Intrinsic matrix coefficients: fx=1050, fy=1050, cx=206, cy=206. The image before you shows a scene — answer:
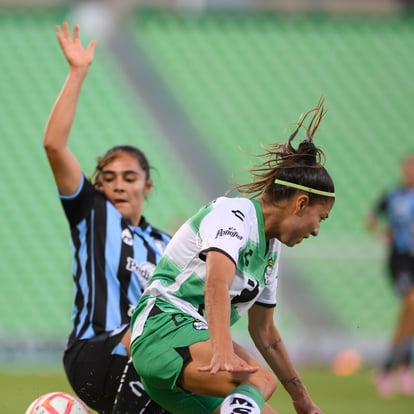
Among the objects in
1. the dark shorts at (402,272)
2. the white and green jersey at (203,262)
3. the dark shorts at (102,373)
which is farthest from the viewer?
the dark shorts at (402,272)

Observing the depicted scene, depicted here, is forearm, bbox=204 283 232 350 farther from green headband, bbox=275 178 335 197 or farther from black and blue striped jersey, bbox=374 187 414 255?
black and blue striped jersey, bbox=374 187 414 255

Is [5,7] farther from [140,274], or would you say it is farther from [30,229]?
[140,274]

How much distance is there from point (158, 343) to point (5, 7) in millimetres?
12522

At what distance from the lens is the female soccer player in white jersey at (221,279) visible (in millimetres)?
4156

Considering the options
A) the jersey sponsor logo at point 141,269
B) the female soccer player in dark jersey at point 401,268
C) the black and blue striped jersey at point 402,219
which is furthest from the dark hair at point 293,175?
the black and blue striped jersey at point 402,219

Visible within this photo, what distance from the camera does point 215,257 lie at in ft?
13.5

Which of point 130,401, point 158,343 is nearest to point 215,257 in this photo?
point 158,343

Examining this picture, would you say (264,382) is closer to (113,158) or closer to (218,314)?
(218,314)

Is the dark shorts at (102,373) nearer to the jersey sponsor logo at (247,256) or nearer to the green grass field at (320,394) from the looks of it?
the jersey sponsor logo at (247,256)

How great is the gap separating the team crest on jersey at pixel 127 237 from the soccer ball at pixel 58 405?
85 cm

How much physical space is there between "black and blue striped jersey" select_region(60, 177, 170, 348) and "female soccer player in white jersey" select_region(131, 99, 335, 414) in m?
0.78

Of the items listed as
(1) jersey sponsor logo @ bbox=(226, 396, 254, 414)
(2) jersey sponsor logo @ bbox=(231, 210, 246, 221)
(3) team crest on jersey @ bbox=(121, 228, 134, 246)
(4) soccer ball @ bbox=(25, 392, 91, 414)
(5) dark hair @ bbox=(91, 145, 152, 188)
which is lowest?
(1) jersey sponsor logo @ bbox=(226, 396, 254, 414)

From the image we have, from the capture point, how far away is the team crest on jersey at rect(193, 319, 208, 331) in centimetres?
430

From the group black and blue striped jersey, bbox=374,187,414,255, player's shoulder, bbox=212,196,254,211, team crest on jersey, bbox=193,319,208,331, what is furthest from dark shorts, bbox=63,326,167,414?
black and blue striped jersey, bbox=374,187,414,255
